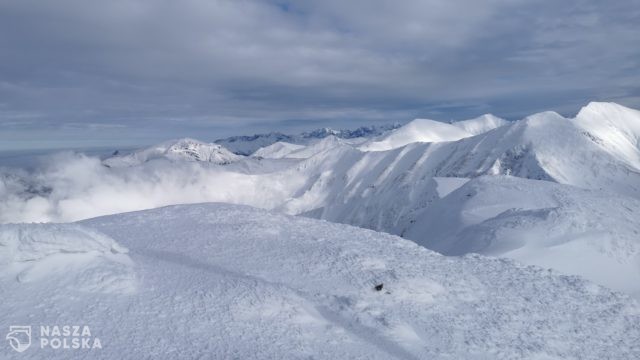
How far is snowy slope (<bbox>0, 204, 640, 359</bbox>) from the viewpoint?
15.2m

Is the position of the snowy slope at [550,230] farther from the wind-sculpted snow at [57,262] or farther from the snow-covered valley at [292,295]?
the wind-sculpted snow at [57,262]

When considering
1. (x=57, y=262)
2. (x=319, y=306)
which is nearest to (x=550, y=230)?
(x=319, y=306)

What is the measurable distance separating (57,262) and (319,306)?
34.0 ft

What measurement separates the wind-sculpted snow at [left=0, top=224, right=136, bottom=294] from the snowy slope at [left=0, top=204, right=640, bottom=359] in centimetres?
10

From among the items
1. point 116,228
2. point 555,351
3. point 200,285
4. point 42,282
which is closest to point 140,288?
point 200,285

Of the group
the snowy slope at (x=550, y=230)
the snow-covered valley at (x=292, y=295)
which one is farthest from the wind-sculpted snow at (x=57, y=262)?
the snowy slope at (x=550, y=230)

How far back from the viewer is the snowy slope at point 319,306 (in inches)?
600

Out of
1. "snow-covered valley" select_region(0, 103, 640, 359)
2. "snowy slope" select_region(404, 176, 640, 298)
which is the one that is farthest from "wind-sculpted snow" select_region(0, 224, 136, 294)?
"snowy slope" select_region(404, 176, 640, 298)

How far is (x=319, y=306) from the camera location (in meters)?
18.1

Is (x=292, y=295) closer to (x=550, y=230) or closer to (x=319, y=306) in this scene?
(x=319, y=306)

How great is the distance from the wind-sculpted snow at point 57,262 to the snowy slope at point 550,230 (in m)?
24.5

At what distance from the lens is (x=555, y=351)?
53.3 feet

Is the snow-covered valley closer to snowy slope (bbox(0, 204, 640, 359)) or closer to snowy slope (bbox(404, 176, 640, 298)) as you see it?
snowy slope (bbox(0, 204, 640, 359))

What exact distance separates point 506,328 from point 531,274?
6.38 m
